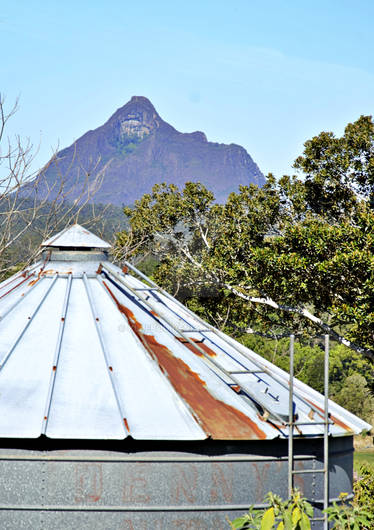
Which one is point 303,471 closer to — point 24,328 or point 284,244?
point 24,328

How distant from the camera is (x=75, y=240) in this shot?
11633mm

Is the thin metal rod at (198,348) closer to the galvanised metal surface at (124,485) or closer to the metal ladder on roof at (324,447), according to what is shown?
the metal ladder on roof at (324,447)

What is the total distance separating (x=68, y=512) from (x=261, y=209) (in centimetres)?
2034

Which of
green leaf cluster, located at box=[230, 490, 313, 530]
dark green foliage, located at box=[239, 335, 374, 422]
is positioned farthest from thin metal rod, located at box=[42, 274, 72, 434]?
dark green foliage, located at box=[239, 335, 374, 422]

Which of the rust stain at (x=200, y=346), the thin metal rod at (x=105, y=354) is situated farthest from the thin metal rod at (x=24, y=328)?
the rust stain at (x=200, y=346)

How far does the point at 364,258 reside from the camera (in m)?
20.0

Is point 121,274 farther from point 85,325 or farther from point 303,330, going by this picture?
point 303,330

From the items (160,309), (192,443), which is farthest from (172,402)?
(160,309)

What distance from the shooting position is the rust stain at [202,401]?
28.8 feet

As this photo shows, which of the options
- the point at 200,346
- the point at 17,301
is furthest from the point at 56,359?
the point at 200,346

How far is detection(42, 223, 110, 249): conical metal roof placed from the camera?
1152cm

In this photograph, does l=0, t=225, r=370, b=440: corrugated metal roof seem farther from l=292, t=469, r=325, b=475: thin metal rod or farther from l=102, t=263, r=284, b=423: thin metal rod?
l=292, t=469, r=325, b=475: thin metal rod

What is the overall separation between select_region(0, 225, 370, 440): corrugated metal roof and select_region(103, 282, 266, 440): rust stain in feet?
0.05

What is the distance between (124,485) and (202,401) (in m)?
1.61
